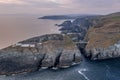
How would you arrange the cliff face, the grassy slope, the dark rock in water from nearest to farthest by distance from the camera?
the dark rock in water
the cliff face
the grassy slope

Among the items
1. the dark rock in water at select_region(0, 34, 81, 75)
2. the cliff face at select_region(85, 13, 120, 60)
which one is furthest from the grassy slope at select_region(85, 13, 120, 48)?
the dark rock in water at select_region(0, 34, 81, 75)

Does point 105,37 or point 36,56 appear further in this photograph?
point 105,37

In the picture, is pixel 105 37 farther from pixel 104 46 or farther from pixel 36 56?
pixel 36 56

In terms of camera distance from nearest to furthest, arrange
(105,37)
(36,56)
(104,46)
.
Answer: (36,56) < (104,46) < (105,37)

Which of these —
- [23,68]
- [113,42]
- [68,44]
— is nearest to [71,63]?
[68,44]

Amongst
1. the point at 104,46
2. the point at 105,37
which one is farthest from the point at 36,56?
the point at 105,37

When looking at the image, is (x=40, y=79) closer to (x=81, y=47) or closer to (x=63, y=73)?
(x=63, y=73)

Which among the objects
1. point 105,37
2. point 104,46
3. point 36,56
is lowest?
point 36,56

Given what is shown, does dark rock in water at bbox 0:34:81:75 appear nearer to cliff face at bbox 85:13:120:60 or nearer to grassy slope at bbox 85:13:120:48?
cliff face at bbox 85:13:120:60
